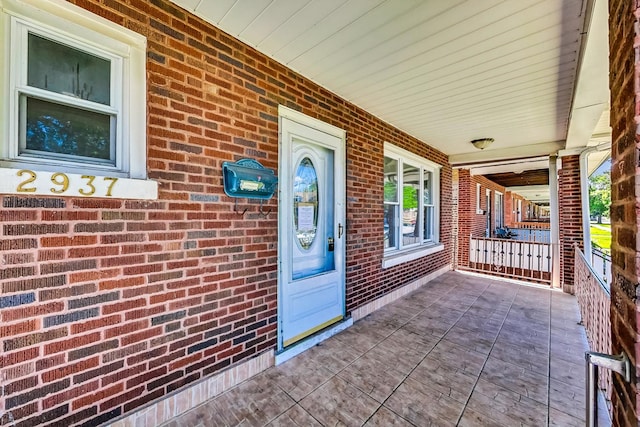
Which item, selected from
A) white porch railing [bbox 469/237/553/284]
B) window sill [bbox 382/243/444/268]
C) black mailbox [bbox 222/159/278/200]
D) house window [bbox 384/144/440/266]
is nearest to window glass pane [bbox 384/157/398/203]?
house window [bbox 384/144/440/266]

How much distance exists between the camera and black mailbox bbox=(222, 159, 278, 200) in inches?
83.4

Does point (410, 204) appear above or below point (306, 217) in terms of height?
above

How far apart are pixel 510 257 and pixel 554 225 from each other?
1.64 metres

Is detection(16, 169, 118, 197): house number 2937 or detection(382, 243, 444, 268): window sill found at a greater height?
detection(16, 169, 118, 197): house number 2937

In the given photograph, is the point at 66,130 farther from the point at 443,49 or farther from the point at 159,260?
the point at 443,49

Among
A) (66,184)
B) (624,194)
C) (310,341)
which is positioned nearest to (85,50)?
(66,184)

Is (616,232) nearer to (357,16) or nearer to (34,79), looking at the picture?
(357,16)

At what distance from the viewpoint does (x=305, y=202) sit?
294 centimetres

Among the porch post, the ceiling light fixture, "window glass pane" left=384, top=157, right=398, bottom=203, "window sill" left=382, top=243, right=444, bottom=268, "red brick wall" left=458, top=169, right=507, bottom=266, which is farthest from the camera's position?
"red brick wall" left=458, top=169, right=507, bottom=266

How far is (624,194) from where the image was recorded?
98 centimetres

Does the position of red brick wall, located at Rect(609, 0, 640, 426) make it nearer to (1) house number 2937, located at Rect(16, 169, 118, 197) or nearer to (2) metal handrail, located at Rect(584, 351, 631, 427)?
(2) metal handrail, located at Rect(584, 351, 631, 427)

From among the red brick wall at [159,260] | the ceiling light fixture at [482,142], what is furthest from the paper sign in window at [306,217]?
the ceiling light fixture at [482,142]

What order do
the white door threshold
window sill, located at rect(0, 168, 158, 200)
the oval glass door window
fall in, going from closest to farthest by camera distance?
1. window sill, located at rect(0, 168, 158, 200)
2. the white door threshold
3. the oval glass door window

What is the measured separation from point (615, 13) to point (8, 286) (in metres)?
2.94
